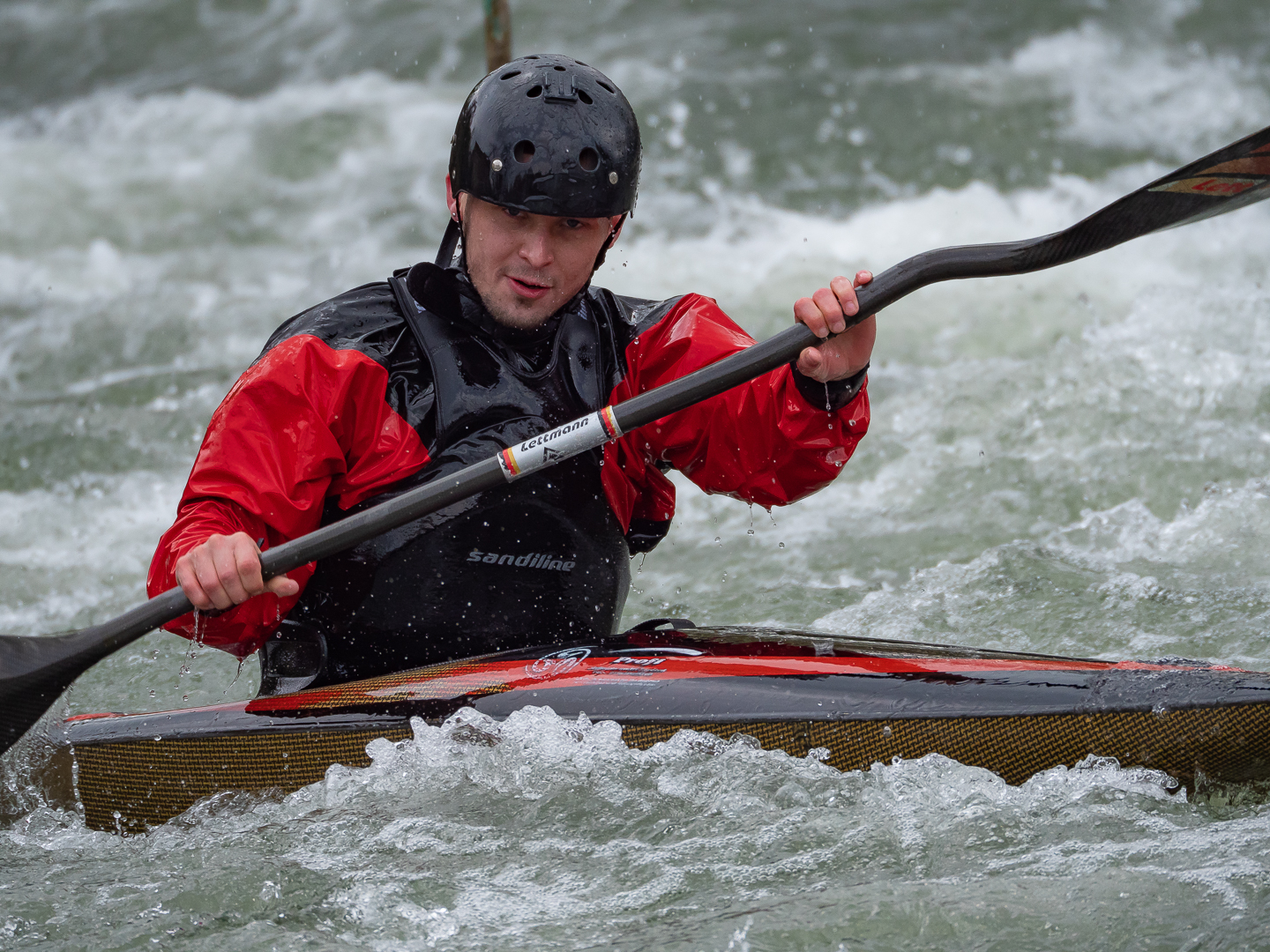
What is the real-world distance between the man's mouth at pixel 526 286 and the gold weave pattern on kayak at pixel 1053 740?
0.83 m

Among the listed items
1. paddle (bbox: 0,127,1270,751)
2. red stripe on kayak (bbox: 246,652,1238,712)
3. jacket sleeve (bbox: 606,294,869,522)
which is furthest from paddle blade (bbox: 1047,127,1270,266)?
red stripe on kayak (bbox: 246,652,1238,712)

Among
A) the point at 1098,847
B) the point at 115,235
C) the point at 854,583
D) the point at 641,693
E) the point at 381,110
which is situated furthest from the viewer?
the point at 381,110

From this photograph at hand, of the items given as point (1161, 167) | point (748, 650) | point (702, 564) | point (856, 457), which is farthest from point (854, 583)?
point (1161, 167)

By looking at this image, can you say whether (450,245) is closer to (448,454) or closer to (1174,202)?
(448,454)

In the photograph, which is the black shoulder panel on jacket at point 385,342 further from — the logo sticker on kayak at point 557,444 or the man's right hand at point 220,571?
the man's right hand at point 220,571

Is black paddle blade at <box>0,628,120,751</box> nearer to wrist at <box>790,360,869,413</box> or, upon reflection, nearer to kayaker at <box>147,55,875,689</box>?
kayaker at <box>147,55,875,689</box>

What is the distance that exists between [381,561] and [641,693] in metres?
0.52

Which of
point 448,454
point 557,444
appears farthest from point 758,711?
point 448,454

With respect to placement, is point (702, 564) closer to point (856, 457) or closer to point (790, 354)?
point (856, 457)

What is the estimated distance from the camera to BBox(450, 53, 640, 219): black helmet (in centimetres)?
252

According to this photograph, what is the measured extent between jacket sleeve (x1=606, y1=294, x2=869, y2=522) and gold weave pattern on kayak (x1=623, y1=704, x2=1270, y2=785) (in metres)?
0.53

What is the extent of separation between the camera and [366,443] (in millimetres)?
2561

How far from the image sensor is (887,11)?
9.21m

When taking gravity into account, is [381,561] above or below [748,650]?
above
